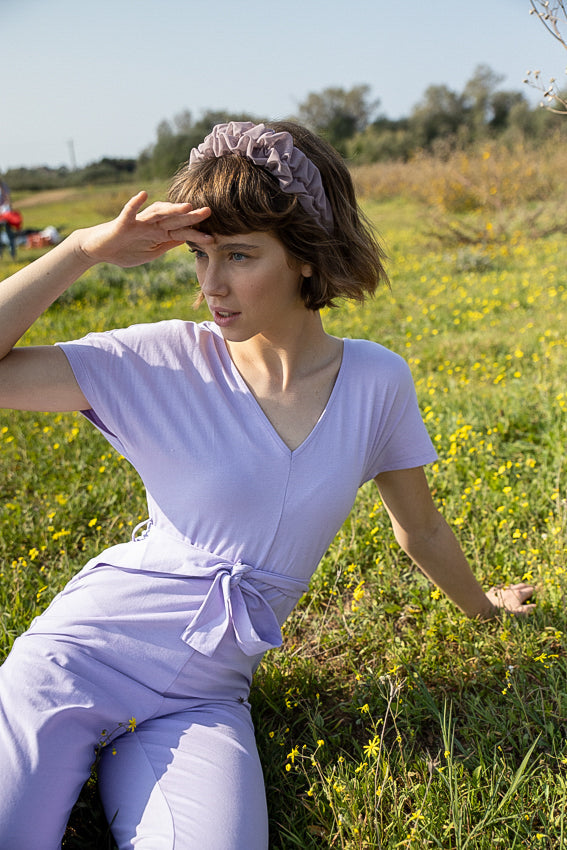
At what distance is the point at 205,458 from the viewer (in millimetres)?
1624

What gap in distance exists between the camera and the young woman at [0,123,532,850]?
1467 millimetres

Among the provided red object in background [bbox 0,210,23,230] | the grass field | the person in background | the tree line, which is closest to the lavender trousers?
the grass field

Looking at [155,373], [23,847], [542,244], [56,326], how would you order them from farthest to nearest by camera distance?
[542,244]
[56,326]
[155,373]
[23,847]

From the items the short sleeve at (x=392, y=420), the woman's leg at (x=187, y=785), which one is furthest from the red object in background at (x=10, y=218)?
the woman's leg at (x=187, y=785)

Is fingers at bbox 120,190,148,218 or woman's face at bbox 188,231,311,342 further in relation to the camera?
woman's face at bbox 188,231,311,342

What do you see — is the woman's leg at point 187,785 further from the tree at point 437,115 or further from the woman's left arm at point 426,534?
the tree at point 437,115

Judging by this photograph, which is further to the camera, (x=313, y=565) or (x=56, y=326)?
(x=56, y=326)

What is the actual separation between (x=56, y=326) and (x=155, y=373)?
17.7 feet

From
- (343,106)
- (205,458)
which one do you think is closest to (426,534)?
(205,458)

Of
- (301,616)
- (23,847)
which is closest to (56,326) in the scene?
(301,616)

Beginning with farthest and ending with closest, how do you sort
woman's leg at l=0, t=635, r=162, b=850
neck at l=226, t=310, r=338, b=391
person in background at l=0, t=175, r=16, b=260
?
person in background at l=0, t=175, r=16, b=260 → neck at l=226, t=310, r=338, b=391 → woman's leg at l=0, t=635, r=162, b=850

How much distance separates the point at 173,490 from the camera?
→ 166cm

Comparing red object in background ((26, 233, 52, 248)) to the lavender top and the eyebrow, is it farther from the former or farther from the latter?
the eyebrow

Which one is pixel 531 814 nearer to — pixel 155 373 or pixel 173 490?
pixel 173 490
